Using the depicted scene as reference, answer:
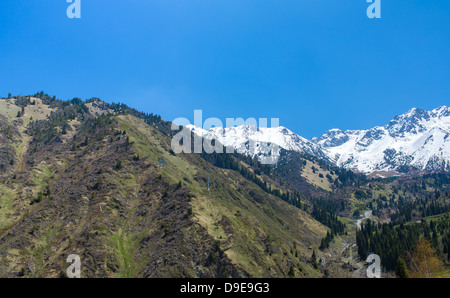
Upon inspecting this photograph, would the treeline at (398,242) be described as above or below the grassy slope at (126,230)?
below

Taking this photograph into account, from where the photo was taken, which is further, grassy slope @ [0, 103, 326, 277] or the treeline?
the treeline

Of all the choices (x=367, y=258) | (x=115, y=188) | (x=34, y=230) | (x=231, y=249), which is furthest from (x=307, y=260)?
(x=34, y=230)

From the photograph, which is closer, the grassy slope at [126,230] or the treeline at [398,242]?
the grassy slope at [126,230]

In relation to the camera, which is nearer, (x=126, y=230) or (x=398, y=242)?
(x=126, y=230)

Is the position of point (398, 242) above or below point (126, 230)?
below

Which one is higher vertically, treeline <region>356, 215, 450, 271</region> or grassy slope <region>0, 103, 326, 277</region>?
grassy slope <region>0, 103, 326, 277</region>

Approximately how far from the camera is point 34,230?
412 feet
